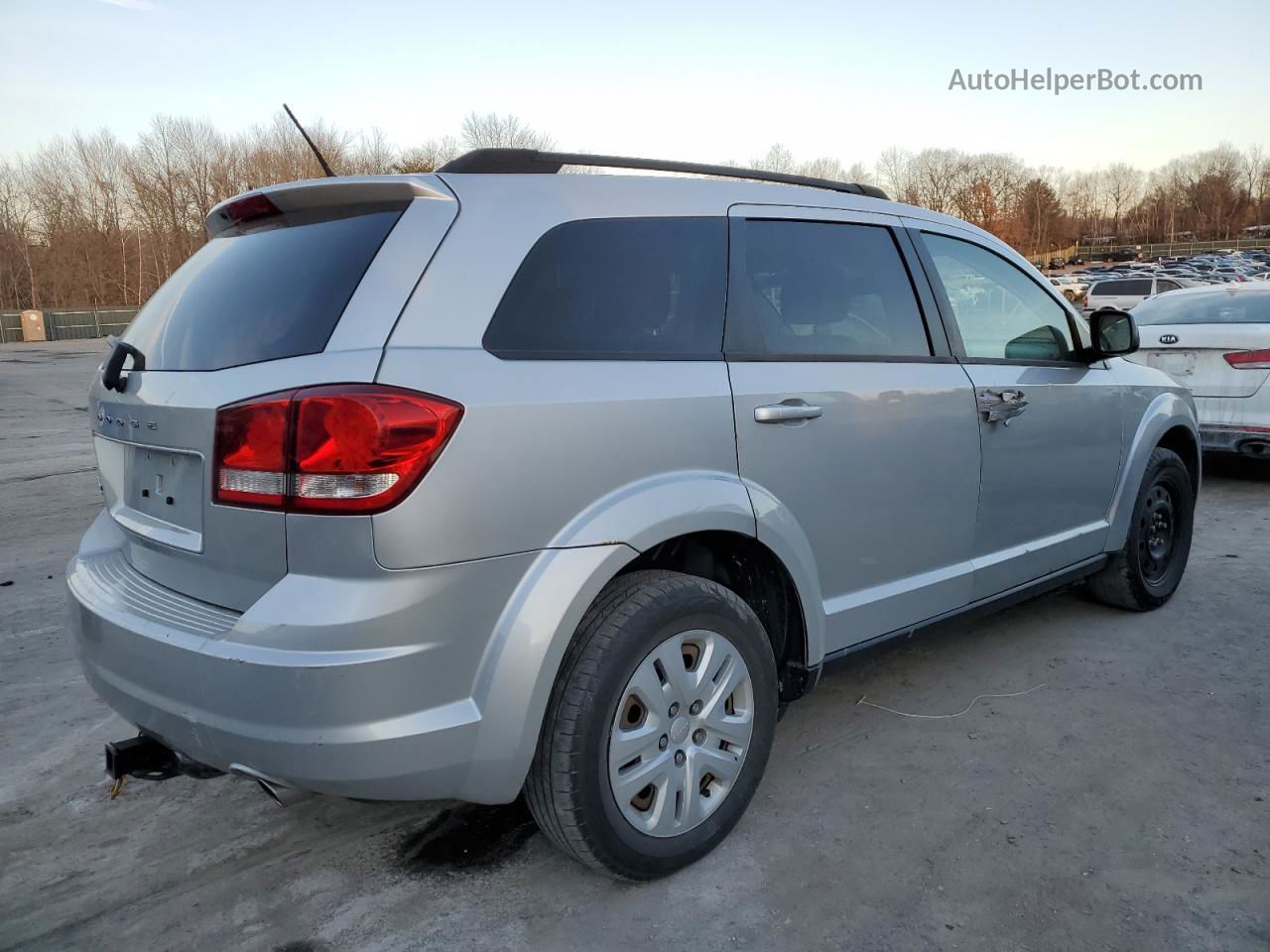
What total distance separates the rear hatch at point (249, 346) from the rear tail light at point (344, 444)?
0.05 m

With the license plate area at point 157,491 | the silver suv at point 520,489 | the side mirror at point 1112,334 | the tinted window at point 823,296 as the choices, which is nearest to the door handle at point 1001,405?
the silver suv at point 520,489

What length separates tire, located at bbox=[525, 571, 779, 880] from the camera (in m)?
2.28

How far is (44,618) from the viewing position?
189 inches

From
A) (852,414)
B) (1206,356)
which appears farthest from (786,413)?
(1206,356)

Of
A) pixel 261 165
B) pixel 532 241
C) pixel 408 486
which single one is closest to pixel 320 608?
pixel 408 486

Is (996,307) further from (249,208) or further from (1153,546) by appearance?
(249,208)

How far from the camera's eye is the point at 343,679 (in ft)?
6.49

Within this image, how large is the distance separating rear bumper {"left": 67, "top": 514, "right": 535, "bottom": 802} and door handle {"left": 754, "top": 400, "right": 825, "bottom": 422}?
882 mm

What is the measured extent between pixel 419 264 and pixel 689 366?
772 mm

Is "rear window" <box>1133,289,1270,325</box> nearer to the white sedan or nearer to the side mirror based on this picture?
the white sedan

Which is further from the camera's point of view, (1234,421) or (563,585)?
(1234,421)

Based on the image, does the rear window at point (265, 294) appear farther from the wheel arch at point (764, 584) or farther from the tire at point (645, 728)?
the wheel arch at point (764, 584)

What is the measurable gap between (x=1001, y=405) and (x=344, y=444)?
8.04 feet

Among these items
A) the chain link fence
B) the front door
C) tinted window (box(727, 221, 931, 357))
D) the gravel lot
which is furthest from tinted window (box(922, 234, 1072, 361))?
the chain link fence
